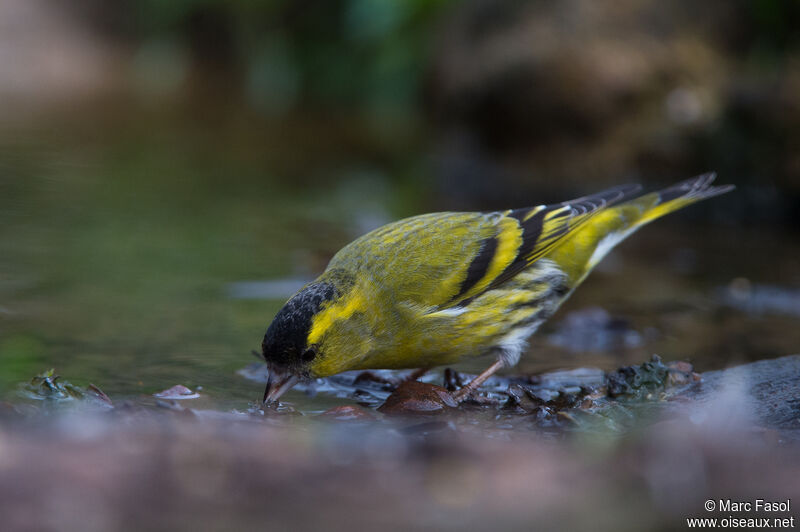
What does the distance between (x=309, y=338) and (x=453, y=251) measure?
3.39 feet

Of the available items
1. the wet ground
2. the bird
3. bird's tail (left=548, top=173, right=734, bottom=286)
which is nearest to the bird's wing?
the bird

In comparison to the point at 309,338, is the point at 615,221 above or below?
above

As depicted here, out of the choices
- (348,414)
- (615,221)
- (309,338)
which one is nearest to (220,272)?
(309,338)

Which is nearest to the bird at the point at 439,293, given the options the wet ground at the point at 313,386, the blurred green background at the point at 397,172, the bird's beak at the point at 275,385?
the bird's beak at the point at 275,385

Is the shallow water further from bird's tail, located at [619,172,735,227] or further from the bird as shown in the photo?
bird's tail, located at [619,172,735,227]


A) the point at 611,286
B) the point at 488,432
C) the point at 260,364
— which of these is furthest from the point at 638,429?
the point at 611,286

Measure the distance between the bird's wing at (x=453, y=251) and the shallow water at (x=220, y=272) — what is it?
1.64 ft

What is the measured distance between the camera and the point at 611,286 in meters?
6.17

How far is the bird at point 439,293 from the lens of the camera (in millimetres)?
3840

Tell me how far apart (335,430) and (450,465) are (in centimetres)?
65

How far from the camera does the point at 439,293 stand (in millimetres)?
4324

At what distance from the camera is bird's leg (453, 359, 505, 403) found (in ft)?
12.7

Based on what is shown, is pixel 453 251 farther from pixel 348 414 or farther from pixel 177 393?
pixel 177 393

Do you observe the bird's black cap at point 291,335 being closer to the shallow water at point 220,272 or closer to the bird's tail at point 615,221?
the shallow water at point 220,272
